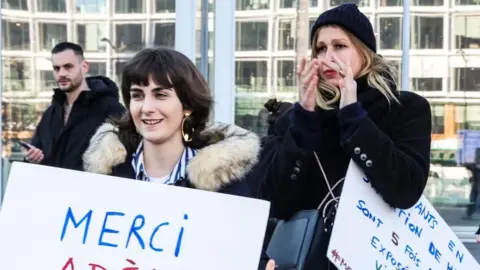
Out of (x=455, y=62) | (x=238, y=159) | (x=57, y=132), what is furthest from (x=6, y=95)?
(x=238, y=159)

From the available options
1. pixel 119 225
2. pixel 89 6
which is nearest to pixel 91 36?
pixel 89 6

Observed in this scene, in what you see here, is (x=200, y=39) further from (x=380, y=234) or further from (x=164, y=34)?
(x=380, y=234)

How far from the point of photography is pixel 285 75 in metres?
8.01

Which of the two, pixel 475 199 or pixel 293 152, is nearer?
pixel 293 152

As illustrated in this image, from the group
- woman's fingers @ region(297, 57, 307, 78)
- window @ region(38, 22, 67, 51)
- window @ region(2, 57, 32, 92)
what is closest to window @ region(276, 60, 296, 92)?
window @ region(38, 22, 67, 51)

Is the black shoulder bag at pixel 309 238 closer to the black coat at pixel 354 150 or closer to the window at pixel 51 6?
the black coat at pixel 354 150

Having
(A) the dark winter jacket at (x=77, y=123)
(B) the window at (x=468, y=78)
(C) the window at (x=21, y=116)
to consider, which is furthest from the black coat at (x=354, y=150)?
(B) the window at (x=468, y=78)

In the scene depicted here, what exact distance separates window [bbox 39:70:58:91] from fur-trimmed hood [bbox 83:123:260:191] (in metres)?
5.53

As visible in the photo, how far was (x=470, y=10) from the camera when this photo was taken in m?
8.10

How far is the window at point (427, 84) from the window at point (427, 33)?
1.16 feet

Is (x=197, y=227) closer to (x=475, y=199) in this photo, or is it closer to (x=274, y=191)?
(x=274, y=191)

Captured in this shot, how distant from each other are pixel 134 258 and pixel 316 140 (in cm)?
71

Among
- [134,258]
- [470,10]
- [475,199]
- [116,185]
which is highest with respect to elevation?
[470,10]

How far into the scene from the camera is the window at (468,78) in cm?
805
